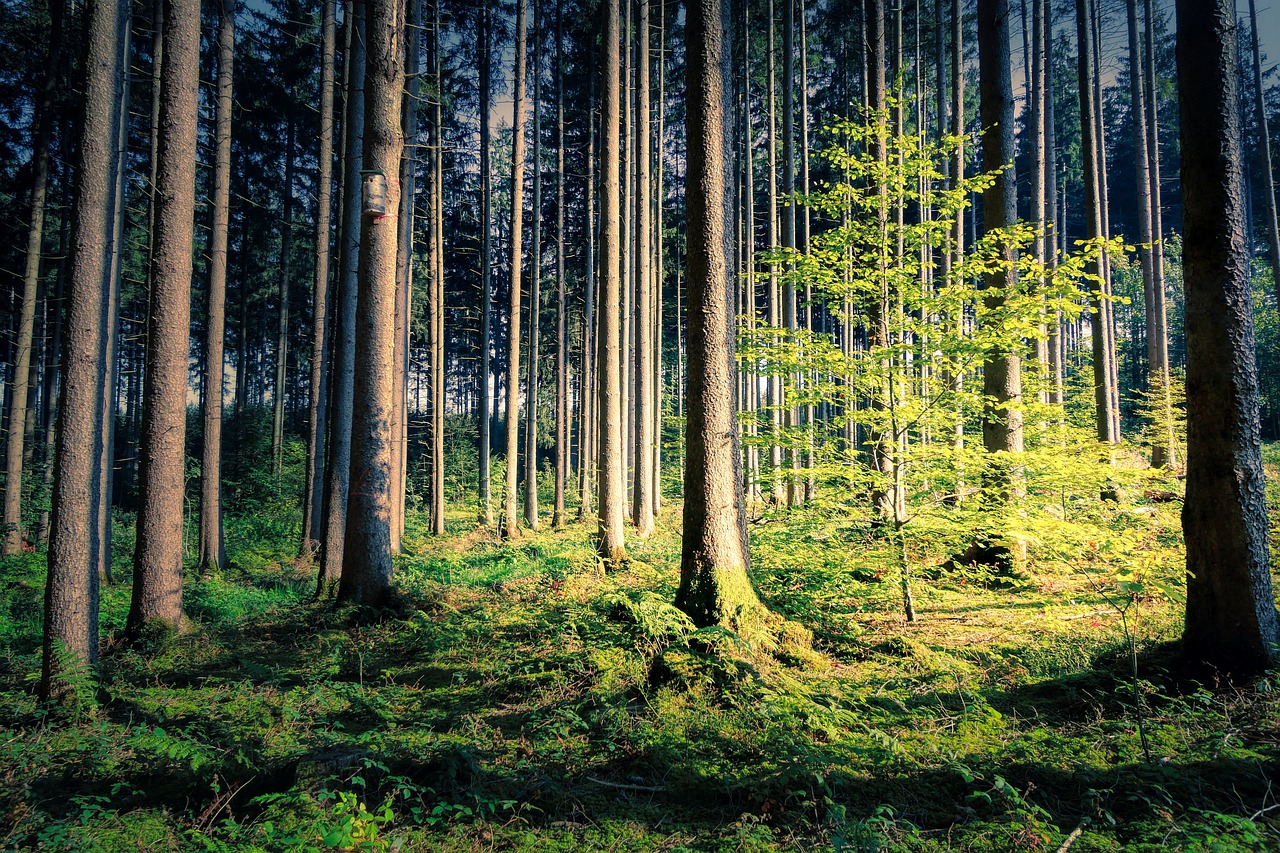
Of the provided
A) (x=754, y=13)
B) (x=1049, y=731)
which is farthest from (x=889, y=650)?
(x=754, y=13)

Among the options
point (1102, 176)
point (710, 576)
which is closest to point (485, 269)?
point (710, 576)

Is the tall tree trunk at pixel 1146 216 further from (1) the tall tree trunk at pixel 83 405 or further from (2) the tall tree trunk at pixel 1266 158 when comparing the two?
(1) the tall tree trunk at pixel 83 405

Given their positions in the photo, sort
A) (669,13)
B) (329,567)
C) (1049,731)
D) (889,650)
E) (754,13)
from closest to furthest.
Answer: (1049,731)
(889,650)
(329,567)
(669,13)
(754,13)

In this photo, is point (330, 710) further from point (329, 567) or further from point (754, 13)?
point (754, 13)

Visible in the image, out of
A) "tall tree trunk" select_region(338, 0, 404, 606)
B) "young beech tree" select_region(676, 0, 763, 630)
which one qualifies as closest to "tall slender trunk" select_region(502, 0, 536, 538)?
"tall tree trunk" select_region(338, 0, 404, 606)

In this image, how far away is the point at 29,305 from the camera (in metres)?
12.9

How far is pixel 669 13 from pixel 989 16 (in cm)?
1341

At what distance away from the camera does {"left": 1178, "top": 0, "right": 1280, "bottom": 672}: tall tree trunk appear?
162 inches

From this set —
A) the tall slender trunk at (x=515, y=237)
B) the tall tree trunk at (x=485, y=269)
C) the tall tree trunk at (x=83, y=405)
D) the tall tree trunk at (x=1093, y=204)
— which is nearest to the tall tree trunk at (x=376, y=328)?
the tall tree trunk at (x=83, y=405)

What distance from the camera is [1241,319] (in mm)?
4168

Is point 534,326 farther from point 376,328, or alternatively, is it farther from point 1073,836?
point 1073,836

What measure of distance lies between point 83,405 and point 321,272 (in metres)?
8.86

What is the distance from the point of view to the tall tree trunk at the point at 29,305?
12566 millimetres

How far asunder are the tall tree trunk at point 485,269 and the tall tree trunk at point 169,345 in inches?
370
